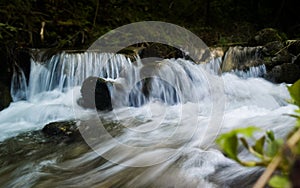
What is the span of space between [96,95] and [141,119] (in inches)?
44.2

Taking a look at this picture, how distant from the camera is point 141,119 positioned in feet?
18.3

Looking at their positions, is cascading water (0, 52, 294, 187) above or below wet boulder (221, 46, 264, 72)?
below

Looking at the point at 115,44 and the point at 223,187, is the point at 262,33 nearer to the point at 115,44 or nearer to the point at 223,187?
the point at 115,44

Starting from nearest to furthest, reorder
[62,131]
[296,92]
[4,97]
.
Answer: [296,92]
[62,131]
[4,97]

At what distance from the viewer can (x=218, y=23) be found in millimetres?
12203

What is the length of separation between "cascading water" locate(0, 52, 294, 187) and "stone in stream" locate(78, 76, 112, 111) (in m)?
0.13

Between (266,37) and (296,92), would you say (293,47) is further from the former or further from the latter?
(296,92)

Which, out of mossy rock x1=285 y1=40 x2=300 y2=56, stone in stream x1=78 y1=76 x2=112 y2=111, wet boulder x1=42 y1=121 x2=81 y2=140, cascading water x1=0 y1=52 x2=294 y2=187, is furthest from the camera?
mossy rock x1=285 y1=40 x2=300 y2=56

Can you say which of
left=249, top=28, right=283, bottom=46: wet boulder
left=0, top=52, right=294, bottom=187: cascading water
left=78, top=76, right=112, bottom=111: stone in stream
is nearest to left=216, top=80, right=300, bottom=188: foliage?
left=0, top=52, right=294, bottom=187: cascading water

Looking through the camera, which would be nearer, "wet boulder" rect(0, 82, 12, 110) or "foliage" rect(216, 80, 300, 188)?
"foliage" rect(216, 80, 300, 188)

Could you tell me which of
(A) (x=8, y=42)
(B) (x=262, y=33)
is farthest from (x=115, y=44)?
(B) (x=262, y=33)

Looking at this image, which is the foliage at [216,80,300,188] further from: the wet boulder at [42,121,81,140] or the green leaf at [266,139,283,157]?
the wet boulder at [42,121,81,140]

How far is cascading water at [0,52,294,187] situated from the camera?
10.5ft

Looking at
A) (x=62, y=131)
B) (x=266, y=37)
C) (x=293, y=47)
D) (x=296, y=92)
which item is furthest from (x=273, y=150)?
(x=266, y=37)
